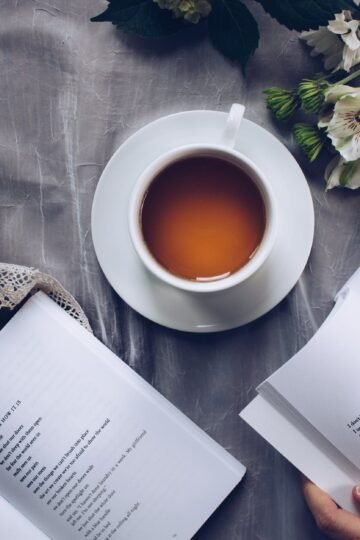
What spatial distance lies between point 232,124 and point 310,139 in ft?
0.40

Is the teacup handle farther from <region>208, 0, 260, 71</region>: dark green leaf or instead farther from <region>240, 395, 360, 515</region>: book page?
<region>240, 395, 360, 515</region>: book page

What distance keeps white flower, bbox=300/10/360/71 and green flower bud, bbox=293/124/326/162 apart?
0.25 ft

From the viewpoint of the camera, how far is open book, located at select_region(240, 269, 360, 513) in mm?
702

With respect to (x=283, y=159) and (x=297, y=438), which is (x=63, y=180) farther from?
(x=297, y=438)

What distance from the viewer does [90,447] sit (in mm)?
747

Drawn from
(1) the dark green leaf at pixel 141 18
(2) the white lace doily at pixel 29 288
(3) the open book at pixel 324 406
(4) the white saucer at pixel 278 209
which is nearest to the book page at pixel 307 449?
(3) the open book at pixel 324 406

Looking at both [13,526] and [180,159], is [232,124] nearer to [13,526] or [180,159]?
[180,159]

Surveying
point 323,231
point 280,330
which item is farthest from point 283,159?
point 280,330

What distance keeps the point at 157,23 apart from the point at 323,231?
0.32m

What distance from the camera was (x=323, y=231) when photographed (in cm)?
76

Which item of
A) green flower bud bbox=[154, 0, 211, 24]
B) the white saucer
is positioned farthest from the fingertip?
green flower bud bbox=[154, 0, 211, 24]

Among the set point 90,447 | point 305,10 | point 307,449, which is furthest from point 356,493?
point 305,10

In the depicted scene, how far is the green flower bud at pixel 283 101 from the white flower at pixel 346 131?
0.07 m

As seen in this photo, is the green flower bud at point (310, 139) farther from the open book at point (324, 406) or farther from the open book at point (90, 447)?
the open book at point (90, 447)
